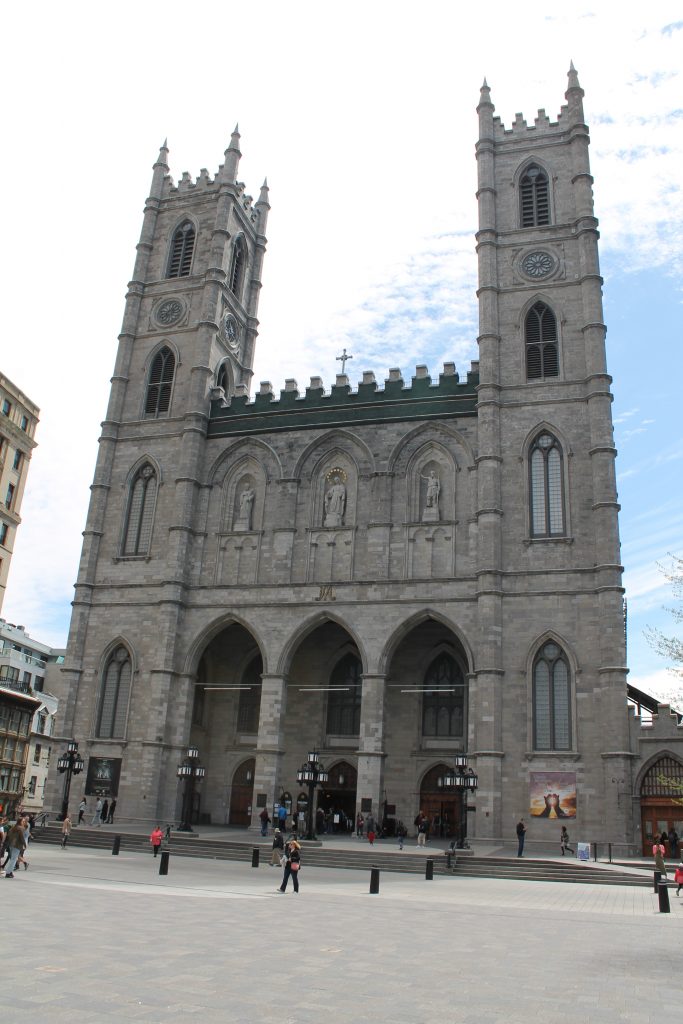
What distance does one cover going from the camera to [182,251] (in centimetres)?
4688

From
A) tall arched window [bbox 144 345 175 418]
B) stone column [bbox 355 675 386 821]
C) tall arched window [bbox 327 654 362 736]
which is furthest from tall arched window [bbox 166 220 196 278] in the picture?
stone column [bbox 355 675 386 821]

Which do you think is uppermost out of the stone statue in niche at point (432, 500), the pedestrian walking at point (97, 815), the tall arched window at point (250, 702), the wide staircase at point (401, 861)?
the stone statue in niche at point (432, 500)

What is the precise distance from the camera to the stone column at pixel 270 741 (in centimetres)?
3397

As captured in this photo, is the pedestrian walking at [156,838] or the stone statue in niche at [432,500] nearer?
the pedestrian walking at [156,838]

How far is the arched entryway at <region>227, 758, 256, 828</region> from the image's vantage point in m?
39.0

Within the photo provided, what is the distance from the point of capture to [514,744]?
104 ft

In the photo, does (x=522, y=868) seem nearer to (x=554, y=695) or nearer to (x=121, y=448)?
(x=554, y=695)

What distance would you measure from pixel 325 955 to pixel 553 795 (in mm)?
21597

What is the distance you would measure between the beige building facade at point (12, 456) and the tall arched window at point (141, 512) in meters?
11.0

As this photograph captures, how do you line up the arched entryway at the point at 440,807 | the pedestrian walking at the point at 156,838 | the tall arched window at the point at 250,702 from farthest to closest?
the tall arched window at the point at 250,702, the arched entryway at the point at 440,807, the pedestrian walking at the point at 156,838

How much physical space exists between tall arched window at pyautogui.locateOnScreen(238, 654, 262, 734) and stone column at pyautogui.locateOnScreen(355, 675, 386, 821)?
7288mm

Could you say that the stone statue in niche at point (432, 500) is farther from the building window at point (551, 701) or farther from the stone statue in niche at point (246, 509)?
the stone statue in niche at point (246, 509)

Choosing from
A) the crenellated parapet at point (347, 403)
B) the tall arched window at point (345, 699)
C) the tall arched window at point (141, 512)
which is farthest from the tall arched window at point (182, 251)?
the tall arched window at point (345, 699)

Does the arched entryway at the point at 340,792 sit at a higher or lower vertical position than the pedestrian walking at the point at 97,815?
higher
